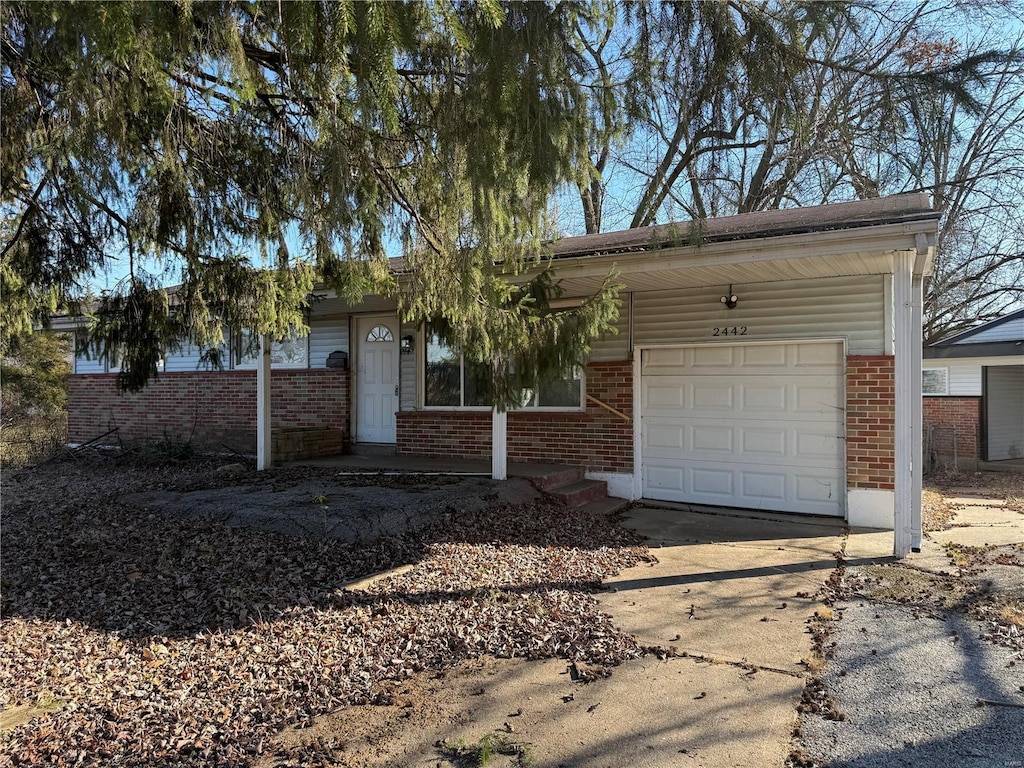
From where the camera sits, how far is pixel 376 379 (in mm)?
10758

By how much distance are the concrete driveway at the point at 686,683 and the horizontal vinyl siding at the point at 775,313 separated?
9.63 feet

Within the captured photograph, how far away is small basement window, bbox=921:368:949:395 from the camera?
15.3 metres

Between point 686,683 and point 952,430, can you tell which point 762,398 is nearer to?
point 686,683

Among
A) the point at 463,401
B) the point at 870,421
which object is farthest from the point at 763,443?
the point at 463,401

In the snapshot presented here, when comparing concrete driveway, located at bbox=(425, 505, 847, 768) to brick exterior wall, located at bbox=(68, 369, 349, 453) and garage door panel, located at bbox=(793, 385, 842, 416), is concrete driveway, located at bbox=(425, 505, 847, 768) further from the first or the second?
brick exterior wall, located at bbox=(68, 369, 349, 453)

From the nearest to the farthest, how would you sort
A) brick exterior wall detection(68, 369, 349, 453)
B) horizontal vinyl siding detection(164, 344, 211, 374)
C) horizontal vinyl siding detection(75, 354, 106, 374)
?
brick exterior wall detection(68, 369, 349, 453)
horizontal vinyl siding detection(164, 344, 211, 374)
horizontal vinyl siding detection(75, 354, 106, 374)

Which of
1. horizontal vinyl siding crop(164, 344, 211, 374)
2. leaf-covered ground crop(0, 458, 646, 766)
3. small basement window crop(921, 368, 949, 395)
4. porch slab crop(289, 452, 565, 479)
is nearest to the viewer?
leaf-covered ground crop(0, 458, 646, 766)

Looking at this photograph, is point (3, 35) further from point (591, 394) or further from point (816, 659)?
point (591, 394)

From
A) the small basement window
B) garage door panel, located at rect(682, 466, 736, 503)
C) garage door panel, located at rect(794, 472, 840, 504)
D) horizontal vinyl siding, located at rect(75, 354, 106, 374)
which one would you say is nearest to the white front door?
garage door panel, located at rect(682, 466, 736, 503)

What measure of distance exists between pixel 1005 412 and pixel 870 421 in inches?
462

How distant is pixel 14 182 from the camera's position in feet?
14.7

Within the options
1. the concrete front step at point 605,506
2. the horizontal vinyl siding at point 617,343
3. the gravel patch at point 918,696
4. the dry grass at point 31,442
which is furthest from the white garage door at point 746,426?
the dry grass at point 31,442

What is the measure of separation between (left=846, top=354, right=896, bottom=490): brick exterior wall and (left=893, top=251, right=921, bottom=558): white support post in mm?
1132

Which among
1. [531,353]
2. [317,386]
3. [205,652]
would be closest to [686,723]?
[205,652]
